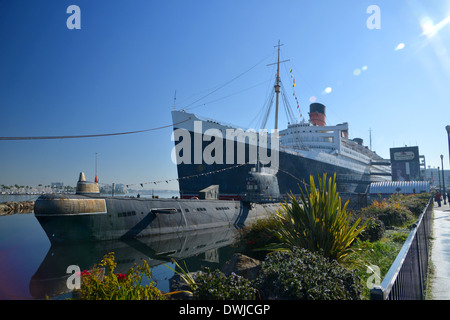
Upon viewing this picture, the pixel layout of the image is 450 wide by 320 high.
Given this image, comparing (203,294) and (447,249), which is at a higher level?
(203,294)

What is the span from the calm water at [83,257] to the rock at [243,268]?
2577 millimetres

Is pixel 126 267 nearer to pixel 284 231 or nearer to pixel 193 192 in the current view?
pixel 284 231

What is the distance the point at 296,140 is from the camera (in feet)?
171

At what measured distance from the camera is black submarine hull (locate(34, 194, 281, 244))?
13523mm

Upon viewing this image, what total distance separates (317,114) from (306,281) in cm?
5550

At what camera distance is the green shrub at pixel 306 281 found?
365 centimetres

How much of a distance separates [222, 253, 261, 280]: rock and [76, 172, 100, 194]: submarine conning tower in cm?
1127

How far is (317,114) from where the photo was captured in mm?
55469

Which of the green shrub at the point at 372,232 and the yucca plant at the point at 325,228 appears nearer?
the yucca plant at the point at 325,228

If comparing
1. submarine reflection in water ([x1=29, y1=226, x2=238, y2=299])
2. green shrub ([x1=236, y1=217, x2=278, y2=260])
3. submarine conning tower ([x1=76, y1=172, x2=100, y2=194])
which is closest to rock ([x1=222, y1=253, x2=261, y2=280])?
green shrub ([x1=236, y1=217, x2=278, y2=260])

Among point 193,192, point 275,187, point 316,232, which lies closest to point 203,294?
point 316,232

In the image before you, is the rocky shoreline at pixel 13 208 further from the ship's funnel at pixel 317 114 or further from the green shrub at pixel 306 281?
the ship's funnel at pixel 317 114

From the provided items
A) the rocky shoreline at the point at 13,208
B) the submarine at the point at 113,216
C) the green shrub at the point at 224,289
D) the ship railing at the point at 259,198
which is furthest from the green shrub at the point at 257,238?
the rocky shoreline at the point at 13,208
